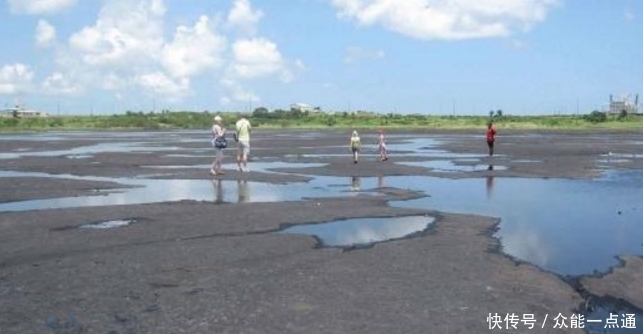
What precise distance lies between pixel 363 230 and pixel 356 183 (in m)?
9.01

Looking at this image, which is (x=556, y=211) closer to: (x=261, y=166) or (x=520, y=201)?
(x=520, y=201)

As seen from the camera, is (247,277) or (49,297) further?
(247,277)

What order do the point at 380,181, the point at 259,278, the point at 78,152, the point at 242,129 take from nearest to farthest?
the point at 259,278 < the point at 380,181 < the point at 242,129 < the point at 78,152

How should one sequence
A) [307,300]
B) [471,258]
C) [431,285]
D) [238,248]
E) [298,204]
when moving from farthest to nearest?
1. [298,204]
2. [238,248]
3. [471,258]
4. [431,285]
5. [307,300]

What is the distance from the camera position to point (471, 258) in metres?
10.8

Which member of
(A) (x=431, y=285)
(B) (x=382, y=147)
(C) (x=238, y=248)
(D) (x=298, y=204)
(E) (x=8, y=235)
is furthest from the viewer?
(B) (x=382, y=147)

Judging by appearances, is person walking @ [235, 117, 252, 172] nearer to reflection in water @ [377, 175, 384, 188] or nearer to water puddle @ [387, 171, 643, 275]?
reflection in water @ [377, 175, 384, 188]

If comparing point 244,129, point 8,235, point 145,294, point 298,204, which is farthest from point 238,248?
point 244,129

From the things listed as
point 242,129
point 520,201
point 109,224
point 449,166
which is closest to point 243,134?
point 242,129

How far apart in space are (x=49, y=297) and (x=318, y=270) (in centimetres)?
341

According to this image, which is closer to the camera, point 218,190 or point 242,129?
point 218,190

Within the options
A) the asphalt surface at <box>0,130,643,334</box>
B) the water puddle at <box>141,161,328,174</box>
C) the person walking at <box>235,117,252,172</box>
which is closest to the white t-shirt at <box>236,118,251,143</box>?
the person walking at <box>235,117,252,172</box>

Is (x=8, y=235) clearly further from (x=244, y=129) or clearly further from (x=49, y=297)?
(x=244, y=129)

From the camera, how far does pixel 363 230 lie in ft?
44.3
